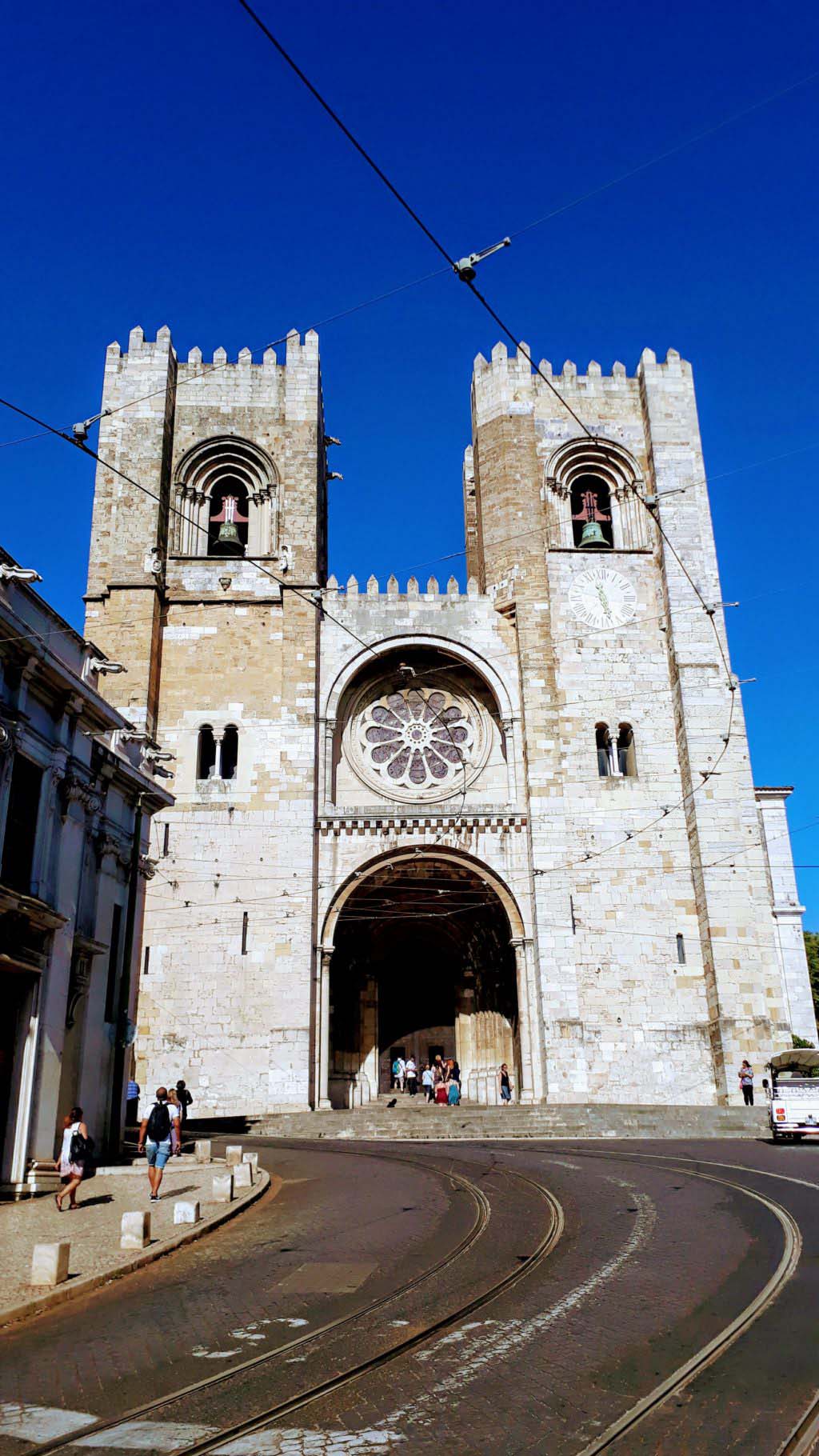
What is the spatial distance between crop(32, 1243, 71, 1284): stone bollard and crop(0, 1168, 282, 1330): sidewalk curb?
9 cm

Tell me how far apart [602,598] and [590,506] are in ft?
10.8

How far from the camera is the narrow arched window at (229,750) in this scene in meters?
28.4

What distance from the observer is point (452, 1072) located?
98.6 ft

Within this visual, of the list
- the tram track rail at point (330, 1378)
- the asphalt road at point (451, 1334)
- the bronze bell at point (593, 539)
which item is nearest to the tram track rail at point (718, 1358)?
the asphalt road at point (451, 1334)

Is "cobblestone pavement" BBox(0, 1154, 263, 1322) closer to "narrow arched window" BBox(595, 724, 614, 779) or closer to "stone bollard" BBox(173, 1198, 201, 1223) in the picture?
"stone bollard" BBox(173, 1198, 201, 1223)

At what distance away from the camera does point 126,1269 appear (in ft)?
30.2

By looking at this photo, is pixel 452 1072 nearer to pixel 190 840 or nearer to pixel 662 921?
pixel 662 921

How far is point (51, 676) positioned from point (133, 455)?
53.6 feet

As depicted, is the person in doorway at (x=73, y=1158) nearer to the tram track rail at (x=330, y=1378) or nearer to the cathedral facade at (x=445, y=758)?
the tram track rail at (x=330, y=1378)

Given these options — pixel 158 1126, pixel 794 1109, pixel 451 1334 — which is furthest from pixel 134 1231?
pixel 794 1109

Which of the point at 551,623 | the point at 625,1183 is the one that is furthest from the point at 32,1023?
the point at 551,623

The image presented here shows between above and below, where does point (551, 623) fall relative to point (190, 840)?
above

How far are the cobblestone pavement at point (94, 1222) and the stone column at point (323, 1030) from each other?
9.45 meters

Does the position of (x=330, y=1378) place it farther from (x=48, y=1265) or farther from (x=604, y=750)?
(x=604, y=750)
